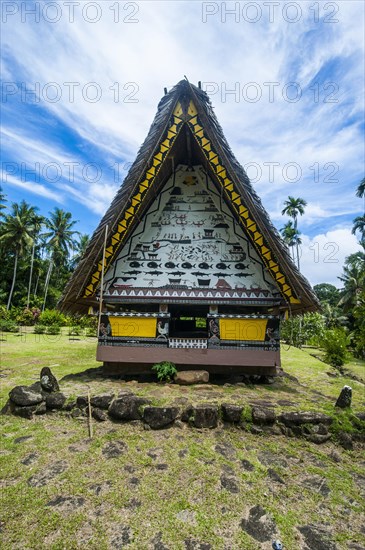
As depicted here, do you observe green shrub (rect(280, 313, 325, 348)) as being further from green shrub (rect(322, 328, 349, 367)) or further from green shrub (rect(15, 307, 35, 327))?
green shrub (rect(15, 307, 35, 327))

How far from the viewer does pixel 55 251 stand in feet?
142

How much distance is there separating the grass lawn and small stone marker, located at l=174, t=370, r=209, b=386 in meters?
0.99

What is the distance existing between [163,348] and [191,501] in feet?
11.7

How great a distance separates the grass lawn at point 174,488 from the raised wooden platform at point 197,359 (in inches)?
53.8

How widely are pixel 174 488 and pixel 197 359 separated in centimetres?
328

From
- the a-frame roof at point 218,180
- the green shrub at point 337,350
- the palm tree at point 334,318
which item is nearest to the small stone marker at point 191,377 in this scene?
the a-frame roof at point 218,180

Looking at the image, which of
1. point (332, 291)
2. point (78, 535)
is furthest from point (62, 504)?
point (332, 291)

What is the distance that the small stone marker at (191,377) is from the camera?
605 cm

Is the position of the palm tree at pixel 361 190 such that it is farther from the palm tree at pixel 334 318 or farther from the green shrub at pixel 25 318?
the green shrub at pixel 25 318

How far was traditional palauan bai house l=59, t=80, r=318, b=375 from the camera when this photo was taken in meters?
6.18

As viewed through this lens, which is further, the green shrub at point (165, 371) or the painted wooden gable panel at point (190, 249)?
the painted wooden gable panel at point (190, 249)

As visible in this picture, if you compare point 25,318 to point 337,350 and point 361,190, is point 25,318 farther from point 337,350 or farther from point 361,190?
point 361,190

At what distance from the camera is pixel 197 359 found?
6461 millimetres

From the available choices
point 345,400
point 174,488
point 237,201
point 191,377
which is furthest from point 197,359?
point 237,201
